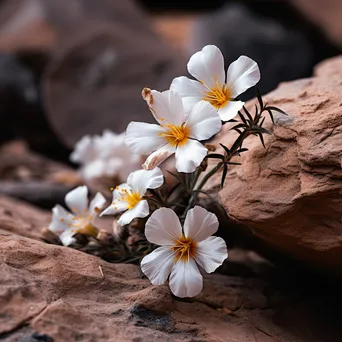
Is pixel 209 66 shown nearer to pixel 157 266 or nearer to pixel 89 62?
pixel 157 266

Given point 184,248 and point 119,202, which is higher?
point 119,202

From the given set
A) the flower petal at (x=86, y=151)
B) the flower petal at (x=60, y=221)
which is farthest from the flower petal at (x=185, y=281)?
the flower petal at (x=86, y=151)

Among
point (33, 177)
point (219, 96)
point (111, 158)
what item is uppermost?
point (33, 177)

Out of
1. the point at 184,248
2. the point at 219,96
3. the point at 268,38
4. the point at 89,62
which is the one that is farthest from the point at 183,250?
the point at 268,38

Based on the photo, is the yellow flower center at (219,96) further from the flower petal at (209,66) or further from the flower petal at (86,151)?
the flower petal at (86,151)

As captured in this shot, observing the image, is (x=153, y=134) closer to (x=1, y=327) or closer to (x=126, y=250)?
(x=126, y=250)

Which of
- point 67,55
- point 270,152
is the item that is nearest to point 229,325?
point 270,152

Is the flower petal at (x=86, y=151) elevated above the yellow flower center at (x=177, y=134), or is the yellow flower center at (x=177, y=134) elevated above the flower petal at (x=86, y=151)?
the flower petal at (x=86, y=151)
